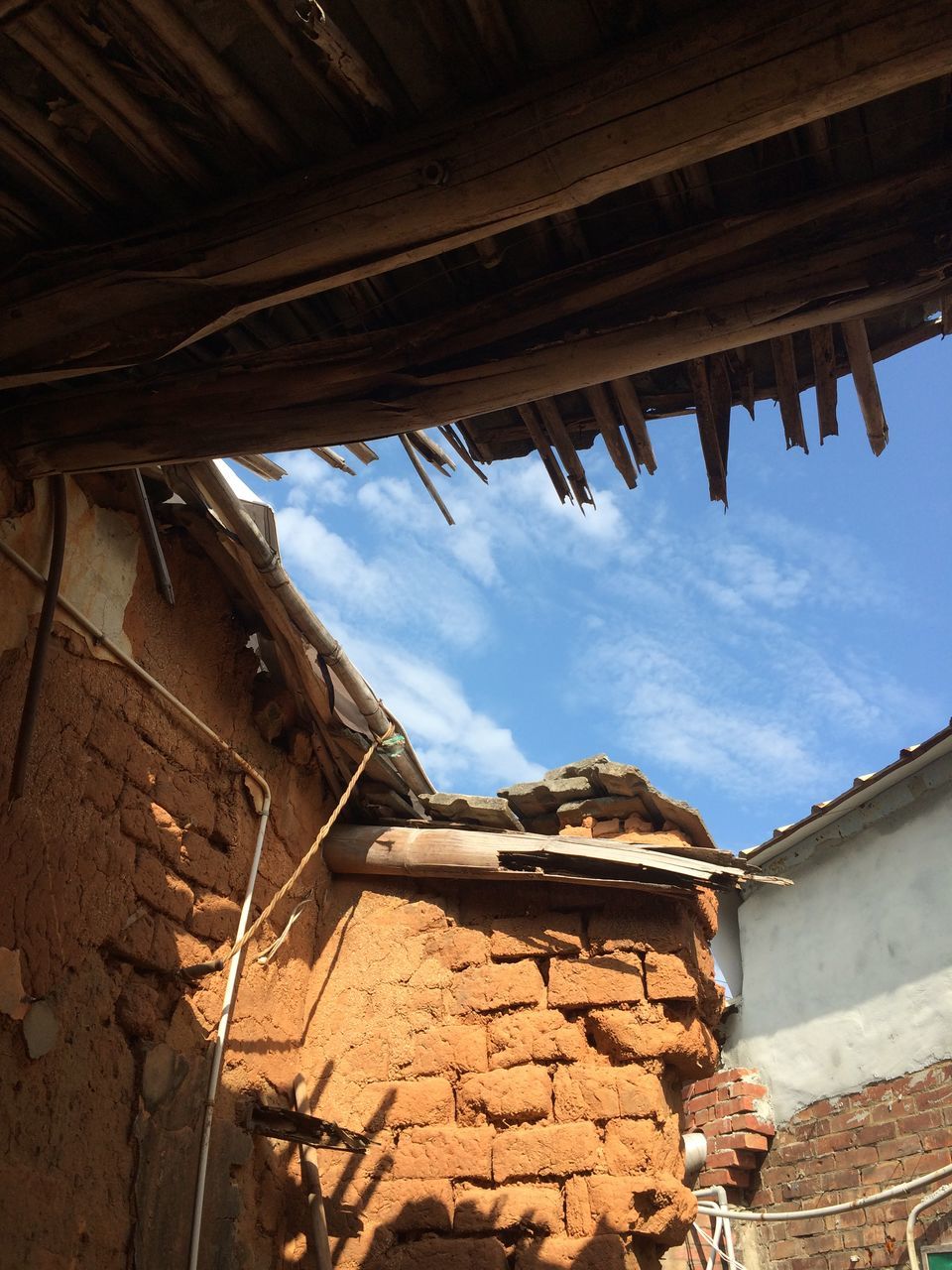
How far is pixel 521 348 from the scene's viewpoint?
2301 millimetres

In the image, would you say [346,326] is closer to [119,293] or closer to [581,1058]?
[119,293]

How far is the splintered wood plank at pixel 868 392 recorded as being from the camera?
229 cm

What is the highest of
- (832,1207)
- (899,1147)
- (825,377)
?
(825,377)

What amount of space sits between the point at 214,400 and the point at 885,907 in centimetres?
578

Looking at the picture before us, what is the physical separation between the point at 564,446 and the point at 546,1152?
231 cm

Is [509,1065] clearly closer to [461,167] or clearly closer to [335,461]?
[335,461]

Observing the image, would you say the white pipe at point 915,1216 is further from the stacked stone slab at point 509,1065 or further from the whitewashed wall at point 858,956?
the stacked stone slab at point 509,1065

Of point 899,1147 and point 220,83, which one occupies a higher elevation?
point 220,83

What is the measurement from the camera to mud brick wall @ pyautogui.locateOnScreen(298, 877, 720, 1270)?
3.34m

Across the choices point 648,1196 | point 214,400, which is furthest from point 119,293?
point 648,1196

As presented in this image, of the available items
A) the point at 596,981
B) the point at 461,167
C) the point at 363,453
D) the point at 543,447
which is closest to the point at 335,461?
the point at 363,453

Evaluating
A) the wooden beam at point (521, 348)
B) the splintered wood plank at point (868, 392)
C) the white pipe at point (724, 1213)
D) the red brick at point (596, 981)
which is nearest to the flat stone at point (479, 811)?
the red brick at point (596, 981)

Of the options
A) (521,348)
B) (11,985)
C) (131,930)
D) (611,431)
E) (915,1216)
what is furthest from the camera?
(915,1216)

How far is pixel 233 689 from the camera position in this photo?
12.1ft
